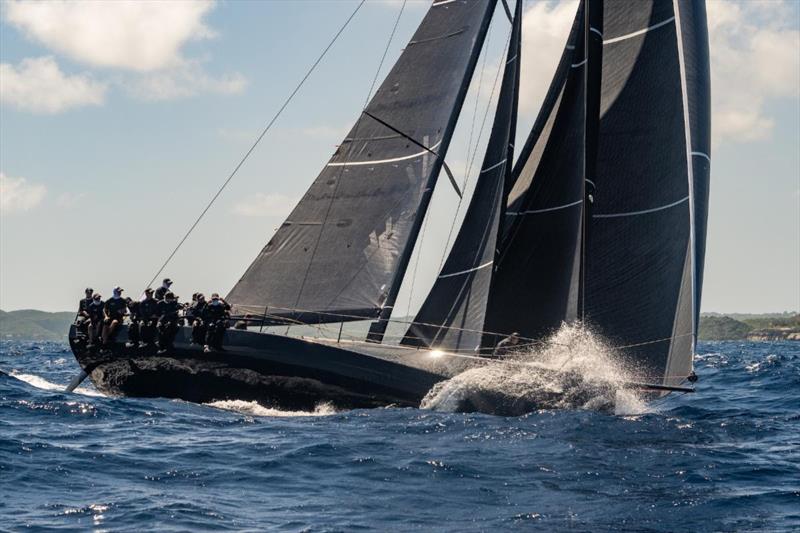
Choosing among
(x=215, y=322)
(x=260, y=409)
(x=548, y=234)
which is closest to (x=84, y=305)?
(x=215, y=322)

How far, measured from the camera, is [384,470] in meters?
13.9

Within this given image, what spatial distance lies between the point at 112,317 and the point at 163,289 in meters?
1.26

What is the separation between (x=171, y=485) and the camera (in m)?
12.8

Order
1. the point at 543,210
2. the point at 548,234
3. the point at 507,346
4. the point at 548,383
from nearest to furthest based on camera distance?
1. the point at 548,383
2. the point at 507,346
3. the point at 548,234
4. the point at 543,210

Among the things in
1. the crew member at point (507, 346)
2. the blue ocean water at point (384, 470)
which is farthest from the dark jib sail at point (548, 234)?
the blue ocean water at point (384, 470)

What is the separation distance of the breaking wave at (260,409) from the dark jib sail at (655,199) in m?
5.99

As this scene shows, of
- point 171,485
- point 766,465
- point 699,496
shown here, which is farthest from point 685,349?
point 171,485

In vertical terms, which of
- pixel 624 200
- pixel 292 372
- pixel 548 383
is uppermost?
pixel 624 200

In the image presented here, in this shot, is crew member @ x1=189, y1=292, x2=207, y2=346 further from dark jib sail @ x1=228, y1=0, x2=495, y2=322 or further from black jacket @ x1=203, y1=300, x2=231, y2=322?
dark jib sail @ x1=228, y1=0, x2=495, y2=322

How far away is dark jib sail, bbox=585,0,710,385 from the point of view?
21.0 meters

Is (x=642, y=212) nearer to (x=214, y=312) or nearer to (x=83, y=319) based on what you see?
(x=214, y=312)

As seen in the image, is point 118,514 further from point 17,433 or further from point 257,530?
point 17,433

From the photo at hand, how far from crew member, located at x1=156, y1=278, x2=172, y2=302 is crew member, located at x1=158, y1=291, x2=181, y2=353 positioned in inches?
11.8

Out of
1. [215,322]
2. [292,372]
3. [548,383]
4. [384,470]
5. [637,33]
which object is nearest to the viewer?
[384,470]
